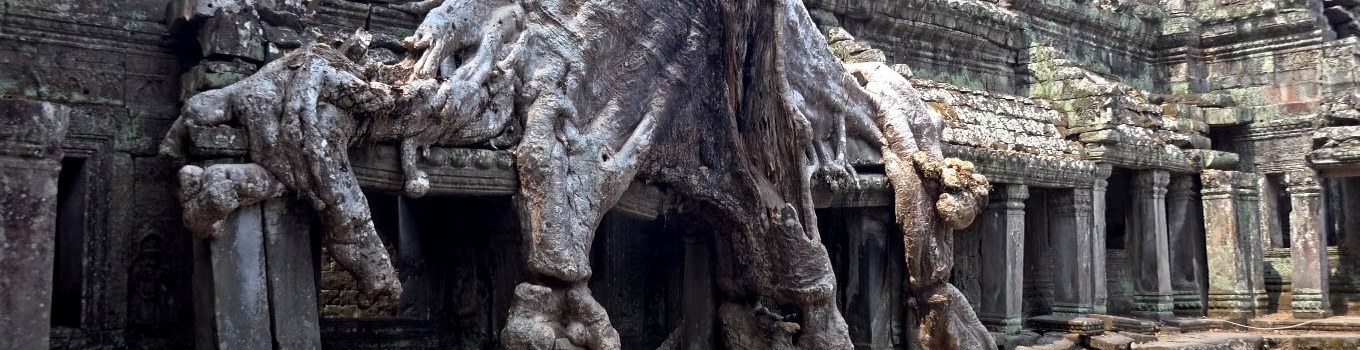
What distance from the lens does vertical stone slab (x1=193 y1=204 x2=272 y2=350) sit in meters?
5.53

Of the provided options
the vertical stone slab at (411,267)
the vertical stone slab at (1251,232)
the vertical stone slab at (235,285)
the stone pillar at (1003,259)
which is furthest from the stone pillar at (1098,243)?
the vertical stone slab at (235,285)

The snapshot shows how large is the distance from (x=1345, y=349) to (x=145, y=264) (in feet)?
34.8

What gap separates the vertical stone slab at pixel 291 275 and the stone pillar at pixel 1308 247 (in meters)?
11.2

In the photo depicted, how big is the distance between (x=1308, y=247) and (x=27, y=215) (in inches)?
499

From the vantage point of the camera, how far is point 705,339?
8.40m

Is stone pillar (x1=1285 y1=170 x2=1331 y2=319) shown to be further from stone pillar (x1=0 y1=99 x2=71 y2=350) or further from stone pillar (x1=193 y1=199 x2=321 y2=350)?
stone pillar (x1=0 y1=99 x2=71 y2=350)

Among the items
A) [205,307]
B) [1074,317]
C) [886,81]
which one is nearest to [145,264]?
[205,307]

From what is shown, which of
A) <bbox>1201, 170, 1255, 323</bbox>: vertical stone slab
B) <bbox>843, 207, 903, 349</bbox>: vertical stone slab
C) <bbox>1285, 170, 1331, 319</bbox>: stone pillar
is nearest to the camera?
<bbox>843, 207, 903, 349</bbox>: vertical stone slab

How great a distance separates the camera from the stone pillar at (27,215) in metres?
4.90

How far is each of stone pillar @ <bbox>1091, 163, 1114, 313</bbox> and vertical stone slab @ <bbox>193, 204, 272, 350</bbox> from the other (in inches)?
315

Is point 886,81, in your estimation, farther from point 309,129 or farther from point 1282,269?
point 1282,269

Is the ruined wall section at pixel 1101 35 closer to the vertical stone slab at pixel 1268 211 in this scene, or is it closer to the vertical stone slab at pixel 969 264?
the vertical stone slab at pixel 1268 211

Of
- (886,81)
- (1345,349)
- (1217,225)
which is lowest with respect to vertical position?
(1345,349)

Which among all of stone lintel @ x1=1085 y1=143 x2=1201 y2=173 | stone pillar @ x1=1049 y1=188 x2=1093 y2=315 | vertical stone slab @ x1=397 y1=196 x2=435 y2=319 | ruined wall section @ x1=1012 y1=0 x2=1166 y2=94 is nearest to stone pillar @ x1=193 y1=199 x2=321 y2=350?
vertical stone slab @ x1=397 y1=196 x2=435 y2=319
